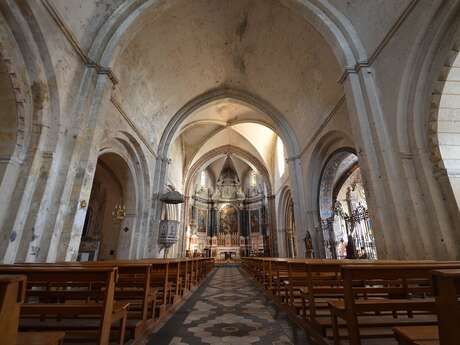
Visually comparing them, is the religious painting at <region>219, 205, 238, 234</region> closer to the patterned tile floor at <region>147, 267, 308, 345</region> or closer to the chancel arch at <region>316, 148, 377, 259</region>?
the chancel arch at <region>316, 148, 377, 259</region>

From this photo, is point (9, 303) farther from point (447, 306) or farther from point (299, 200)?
point (299, 200)

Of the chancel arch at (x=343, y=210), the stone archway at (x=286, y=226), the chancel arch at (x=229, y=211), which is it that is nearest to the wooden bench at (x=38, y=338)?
the chancel arch at (x=343, y=210)

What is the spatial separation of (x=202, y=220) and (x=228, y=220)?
9.22 ft

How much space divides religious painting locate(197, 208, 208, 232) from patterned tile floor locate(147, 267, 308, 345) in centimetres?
1910

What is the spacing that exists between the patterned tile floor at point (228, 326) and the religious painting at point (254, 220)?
19.1m

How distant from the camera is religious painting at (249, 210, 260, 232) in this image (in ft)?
73.4

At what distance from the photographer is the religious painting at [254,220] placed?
881 inches

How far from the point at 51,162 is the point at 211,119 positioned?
10.1 metres

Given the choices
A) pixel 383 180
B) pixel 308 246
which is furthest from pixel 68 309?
pixel 308 246

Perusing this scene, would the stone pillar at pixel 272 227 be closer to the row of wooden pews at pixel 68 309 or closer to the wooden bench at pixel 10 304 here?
the row of wooden pews at pixel 68 309

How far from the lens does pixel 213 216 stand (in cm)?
2347

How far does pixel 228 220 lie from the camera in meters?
23.6

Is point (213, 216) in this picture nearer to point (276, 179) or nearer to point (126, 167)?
point (276, 179)

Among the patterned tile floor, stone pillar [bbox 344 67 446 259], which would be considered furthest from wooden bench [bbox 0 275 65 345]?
stone pillar [bbox 344 67 446 259]
